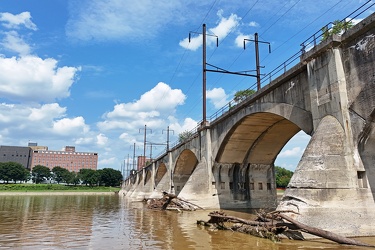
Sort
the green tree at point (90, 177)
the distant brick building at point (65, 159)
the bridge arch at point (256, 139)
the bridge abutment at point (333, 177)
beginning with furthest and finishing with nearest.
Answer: the distant brick building at point (65, 159), the green tree at point (90, 177), the bridge arch at point (256, 139), the bridge abutment at point (333, 177)

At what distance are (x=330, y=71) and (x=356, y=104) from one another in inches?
81.3

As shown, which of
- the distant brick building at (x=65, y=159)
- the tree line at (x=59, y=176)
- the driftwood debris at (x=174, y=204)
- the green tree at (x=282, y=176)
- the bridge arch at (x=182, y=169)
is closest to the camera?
the driftwood debris at (x=174, y=204)

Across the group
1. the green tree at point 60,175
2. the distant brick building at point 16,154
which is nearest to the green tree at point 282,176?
the green tree at point 60,175

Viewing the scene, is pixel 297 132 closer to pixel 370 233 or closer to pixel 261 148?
pixel 261 148

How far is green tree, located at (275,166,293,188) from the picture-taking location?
296ft

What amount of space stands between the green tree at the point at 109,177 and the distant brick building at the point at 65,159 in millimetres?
62912

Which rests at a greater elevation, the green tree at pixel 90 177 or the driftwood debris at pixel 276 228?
the green tree at pixel 90 177

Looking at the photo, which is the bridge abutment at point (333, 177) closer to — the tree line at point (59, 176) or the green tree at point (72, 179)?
the tree line at point (59, 176)

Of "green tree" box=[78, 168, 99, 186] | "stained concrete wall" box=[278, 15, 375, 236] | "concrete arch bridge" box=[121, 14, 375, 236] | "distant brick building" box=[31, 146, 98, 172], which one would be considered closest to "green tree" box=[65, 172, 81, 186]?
"green tree" box=[78, 168, 99, 186]

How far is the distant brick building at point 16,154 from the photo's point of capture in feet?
517

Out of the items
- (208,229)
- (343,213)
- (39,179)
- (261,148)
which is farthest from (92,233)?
(39,179)

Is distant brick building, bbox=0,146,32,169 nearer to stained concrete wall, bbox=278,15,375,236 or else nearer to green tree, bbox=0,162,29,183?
green tree, bbox=0,162,29,183

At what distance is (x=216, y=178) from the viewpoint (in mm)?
28297

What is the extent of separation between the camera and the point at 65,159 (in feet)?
593
